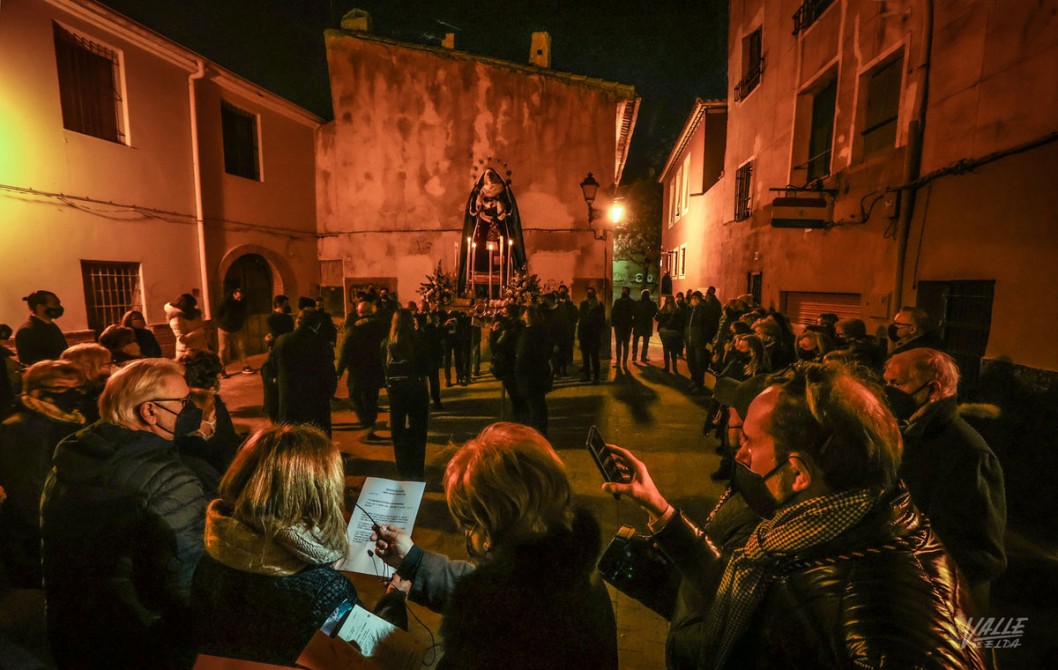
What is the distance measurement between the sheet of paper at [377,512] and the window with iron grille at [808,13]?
410 inches

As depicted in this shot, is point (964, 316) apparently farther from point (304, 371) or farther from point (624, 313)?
point (304, 371)

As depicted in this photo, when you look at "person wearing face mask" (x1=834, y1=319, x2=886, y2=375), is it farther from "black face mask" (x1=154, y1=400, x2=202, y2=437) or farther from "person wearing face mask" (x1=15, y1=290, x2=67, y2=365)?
"person wearing face mask" (x1=15, y1=290, x2=67, y2=365)

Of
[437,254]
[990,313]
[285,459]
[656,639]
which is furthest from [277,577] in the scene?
[437,254]

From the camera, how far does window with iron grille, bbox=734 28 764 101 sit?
11266 millimetres

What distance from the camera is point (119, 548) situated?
1.74 metres

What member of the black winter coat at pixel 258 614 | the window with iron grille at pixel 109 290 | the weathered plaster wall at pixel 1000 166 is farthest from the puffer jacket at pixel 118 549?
the window with iron grille at pixel 109 290

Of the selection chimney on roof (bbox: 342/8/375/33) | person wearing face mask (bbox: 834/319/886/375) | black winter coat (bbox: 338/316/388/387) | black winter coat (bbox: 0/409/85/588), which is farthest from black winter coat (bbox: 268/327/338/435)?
chimney on roof (bbox: 342/8/375/33)

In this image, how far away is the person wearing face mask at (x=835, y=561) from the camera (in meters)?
0.97

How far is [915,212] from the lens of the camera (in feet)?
20.3

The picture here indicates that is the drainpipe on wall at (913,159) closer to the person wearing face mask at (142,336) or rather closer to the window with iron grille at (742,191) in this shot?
the window with iron grille at (742,191)

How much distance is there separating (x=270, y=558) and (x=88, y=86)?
40.1ft

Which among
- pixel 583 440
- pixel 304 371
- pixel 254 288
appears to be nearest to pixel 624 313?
pixel 583 440

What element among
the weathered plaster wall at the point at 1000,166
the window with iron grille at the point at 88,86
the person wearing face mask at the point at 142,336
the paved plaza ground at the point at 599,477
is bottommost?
the paved plaza ground at the point at 599,477

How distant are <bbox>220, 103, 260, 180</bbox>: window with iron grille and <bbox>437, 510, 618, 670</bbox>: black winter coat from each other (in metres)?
14.5
